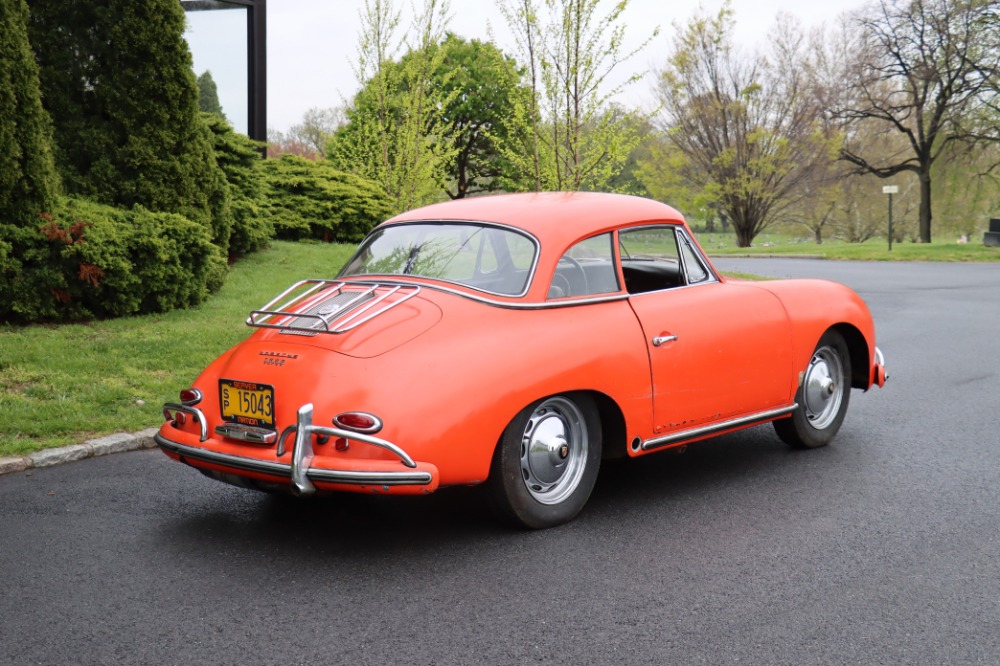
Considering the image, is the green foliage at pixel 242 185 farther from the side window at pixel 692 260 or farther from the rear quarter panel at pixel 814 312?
the rear quarter panel at pixel 814 312

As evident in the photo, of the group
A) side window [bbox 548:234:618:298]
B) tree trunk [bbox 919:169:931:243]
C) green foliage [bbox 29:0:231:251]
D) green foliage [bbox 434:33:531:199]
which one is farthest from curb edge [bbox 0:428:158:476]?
tree trunk [bbox 919:169:931:243]

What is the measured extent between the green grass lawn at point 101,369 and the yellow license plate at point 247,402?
2221 millimetres

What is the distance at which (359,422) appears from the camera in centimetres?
412

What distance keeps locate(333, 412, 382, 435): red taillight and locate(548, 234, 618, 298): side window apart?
1292 millimetres

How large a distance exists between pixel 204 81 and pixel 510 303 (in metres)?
14.9

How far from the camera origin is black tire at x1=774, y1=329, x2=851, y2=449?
6.14 metres

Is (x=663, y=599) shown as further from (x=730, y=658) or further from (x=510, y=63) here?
(x=510, y=63)

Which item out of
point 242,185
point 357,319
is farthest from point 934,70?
point 357,319

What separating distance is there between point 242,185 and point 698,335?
10.7 meters

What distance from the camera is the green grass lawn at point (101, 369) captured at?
6590 millimetres

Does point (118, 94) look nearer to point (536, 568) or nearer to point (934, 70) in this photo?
point (536, 568)

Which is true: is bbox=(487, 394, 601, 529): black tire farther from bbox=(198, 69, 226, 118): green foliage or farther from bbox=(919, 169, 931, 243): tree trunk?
bbox=(919, 169, 931, 243): tree trunk

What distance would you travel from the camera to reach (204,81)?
58.4ft

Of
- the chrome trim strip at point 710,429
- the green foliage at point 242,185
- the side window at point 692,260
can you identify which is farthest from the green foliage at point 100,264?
the chrome trim strip at point 710,429
